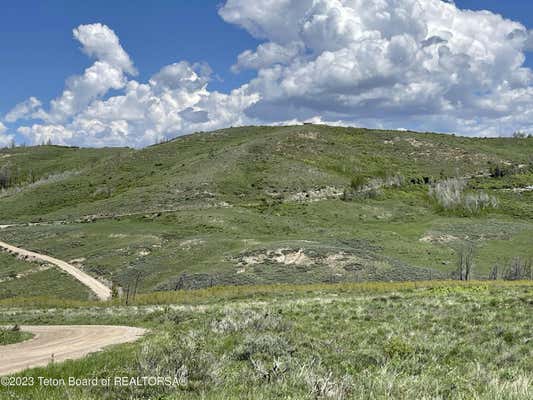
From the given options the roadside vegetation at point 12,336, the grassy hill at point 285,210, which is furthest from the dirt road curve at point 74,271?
the roadside vegetation at point 12,336

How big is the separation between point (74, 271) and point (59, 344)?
4702cm

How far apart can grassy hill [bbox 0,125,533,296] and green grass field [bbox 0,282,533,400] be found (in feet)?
111

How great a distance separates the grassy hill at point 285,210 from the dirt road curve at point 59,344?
31118mm

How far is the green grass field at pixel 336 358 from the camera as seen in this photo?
806 cm

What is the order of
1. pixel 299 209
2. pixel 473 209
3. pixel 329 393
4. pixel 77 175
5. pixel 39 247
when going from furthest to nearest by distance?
pixel 77 175
pixel 473 209
pixel 299 209
pixel 39 247
pixel 329 393

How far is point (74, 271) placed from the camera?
2371 inches

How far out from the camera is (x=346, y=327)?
1725cm

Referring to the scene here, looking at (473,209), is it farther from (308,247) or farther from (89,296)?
(89,296)

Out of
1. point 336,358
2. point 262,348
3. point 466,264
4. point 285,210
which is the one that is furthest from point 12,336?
point 285,210

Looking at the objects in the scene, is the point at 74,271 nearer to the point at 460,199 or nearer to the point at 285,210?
the point at 285,210

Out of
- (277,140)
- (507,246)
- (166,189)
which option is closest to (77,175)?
(166,189)

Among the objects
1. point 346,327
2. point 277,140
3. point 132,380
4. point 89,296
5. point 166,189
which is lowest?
point 89,296

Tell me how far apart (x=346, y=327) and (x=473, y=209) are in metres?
103

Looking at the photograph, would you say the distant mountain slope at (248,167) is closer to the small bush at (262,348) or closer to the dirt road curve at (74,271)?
the dirt road curve at (74,271)
